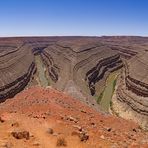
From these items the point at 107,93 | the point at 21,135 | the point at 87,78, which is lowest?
the point at 107,93

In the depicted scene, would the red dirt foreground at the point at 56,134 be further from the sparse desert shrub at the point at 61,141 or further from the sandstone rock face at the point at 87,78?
the sandstone rock face at the point at 87,78

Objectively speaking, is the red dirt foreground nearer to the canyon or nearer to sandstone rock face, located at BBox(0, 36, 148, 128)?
the canyon

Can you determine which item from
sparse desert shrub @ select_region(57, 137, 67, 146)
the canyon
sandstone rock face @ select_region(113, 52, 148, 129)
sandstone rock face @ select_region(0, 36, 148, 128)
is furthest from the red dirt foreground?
sandstone rock face @ select_region(113, 52, 148, 129)

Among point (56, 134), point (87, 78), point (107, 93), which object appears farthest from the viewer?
point (87, 78)

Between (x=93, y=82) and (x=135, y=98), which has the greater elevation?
(x=135, y=98)

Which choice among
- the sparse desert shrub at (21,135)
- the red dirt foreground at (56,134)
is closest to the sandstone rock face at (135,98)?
the red dirt foreground at (56,134)

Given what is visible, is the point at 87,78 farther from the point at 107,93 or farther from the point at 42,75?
the point at 42,75

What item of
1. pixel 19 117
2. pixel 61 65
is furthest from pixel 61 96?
pixel 61 65

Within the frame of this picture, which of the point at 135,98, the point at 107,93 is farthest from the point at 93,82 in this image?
the point at 135,98

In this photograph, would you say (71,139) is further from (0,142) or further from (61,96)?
(61,96)
